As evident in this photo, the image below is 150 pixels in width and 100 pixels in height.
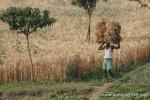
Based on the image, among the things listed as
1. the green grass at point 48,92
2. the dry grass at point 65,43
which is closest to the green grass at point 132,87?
the green grass at point 48,92

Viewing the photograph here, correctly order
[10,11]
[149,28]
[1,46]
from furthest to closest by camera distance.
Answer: [149,28] < [1,46] < [10,11]

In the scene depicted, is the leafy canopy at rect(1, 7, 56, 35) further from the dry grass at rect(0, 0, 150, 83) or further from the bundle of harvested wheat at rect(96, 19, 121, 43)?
the bundle of harvested wheat at rect(96, 19, 121, 43)

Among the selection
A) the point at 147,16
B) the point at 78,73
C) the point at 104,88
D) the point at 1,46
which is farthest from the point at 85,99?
the point at 147,16

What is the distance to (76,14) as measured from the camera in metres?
56.0

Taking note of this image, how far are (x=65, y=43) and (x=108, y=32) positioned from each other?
44.1 ft

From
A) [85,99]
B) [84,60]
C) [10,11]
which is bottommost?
[85,99]

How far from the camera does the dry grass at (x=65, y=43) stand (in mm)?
24359

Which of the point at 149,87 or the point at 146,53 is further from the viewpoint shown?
the point at 146,53

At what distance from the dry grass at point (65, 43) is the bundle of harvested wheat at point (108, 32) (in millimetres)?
1570

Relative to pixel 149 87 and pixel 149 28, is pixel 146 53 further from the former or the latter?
pixel 149 28

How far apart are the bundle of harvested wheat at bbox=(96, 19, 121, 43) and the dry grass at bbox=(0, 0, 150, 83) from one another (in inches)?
61.8

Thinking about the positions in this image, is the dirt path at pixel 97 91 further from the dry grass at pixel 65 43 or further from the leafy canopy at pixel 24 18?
the leafy canopy at pixel 24 18

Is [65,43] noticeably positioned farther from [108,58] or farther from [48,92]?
[48,92]

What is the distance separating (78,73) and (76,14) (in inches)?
1246
